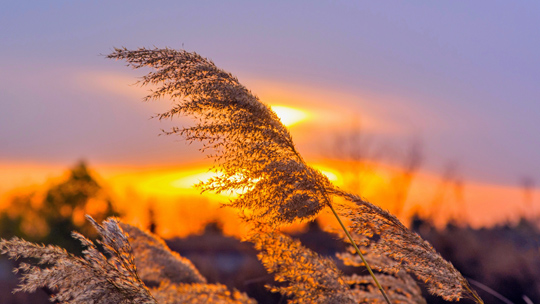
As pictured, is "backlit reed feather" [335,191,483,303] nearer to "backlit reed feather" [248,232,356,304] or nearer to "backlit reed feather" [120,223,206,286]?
"backlit reed feather" [248,232,356,304]

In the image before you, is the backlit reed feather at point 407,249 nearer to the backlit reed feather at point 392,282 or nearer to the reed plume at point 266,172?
the reed plume at point 266,172

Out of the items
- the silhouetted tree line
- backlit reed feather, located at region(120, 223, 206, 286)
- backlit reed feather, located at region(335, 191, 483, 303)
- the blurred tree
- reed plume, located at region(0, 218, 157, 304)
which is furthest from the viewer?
the blurred tree

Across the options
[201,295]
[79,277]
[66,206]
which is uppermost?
[66,206]

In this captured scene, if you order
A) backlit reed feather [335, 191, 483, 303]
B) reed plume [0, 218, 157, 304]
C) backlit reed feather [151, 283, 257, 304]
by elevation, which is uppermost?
backlit reed feather [335, 191, 483, 303]

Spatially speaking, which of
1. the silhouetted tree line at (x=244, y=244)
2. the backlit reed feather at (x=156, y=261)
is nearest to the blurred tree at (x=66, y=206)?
the silhouetted tree line at (x=244, y=244)

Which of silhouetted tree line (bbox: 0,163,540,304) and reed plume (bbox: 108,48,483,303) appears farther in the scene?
silhouetted tree line (bbox: 0,163,540,304)

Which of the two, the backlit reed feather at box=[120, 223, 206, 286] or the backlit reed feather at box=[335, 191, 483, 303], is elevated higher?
the backlit reed feather at box=[335, 191, 483, 303]

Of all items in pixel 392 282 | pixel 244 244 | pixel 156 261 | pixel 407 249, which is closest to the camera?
pixel 407 249

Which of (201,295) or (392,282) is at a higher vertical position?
(392,282)

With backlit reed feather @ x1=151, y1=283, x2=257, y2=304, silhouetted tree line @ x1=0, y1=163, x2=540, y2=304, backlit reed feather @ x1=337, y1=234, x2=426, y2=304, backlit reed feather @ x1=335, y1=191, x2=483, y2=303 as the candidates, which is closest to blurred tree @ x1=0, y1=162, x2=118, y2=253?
silhouetted tree line @ x1=0, y1=163, x2=540, y2=304

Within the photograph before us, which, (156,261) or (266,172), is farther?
(156,261)

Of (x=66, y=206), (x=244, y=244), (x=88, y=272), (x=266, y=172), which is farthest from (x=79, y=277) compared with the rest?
(x=66, y=206)

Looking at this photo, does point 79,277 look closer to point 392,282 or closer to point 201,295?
point 201,295
